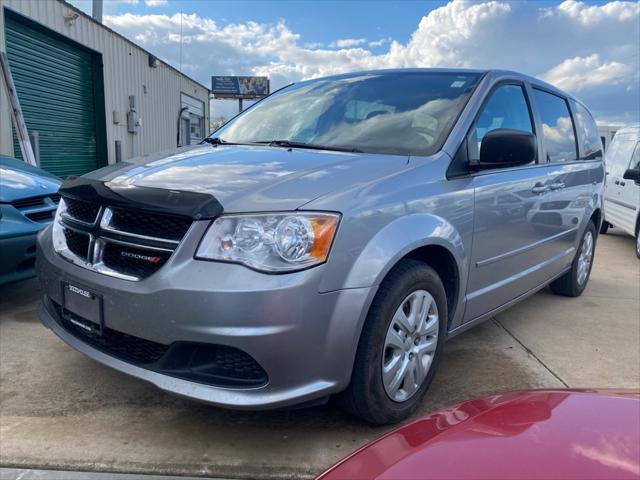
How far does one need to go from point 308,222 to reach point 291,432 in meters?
1.02

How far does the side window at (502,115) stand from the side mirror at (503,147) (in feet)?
0.25

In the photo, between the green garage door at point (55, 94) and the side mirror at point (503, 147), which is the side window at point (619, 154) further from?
the green garage door at point (55, 94)

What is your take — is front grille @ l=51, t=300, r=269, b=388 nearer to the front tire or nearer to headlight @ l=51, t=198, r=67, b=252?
the front tire

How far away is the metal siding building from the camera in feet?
27.9

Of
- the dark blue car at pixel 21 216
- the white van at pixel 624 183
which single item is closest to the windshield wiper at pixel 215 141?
the dark blue car at pixel 21 216

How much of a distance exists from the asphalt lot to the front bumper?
1.18 ft

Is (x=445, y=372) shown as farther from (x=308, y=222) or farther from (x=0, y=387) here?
(x=0, y=387)

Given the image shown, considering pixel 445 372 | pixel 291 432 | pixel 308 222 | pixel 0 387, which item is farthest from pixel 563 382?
pixel 0 387

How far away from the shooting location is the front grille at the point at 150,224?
2.02m

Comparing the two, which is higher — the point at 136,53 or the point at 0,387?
the point at 136,53

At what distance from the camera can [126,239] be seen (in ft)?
7.00

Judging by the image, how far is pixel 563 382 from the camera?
118 inches

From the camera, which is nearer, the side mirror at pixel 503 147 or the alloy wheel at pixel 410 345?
the alloy wheel at pixel 410 345

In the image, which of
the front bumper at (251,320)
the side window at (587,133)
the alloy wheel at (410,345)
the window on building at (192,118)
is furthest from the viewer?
the window on building at (192,118)
